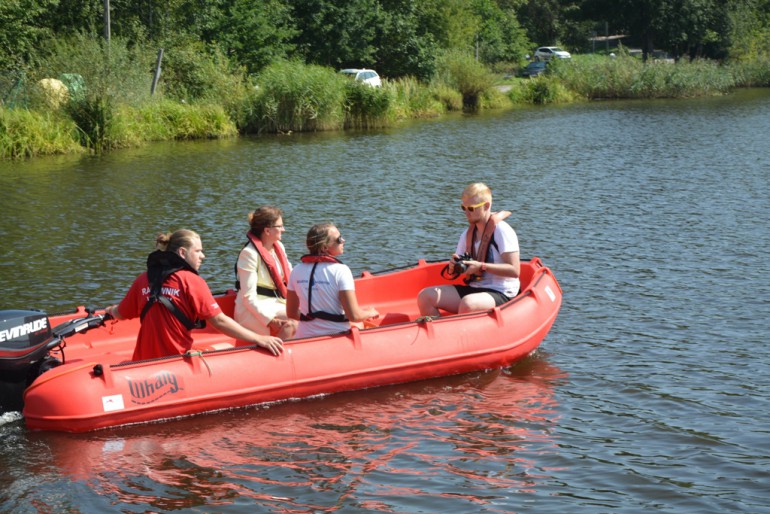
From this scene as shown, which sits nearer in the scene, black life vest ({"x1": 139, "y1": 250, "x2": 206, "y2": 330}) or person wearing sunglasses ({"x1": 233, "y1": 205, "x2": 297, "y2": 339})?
black life vest ({"x1": 139, "y1": 250, "x2": 206, "y2": 330})

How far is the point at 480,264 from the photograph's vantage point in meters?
8.35

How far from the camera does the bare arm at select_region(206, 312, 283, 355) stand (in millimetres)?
7027

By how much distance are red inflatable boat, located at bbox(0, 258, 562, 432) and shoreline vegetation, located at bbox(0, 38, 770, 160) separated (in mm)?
15601

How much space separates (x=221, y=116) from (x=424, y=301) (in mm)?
19215

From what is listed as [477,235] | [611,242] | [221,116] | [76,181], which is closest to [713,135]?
[221,116]

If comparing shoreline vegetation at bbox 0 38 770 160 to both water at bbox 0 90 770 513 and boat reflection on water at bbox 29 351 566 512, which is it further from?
boat reflection on water at bbox 29 351 566 512

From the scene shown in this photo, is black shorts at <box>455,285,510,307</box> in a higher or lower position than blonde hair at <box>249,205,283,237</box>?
lower

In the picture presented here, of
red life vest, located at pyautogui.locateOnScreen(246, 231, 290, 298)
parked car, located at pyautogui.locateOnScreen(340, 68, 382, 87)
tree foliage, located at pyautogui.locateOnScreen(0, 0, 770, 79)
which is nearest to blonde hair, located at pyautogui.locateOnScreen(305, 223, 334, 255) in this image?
red life vest, located at pyautogui.locateOnScreen(246, 231, 290, 298)

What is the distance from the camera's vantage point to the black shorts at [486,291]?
8.70 meters

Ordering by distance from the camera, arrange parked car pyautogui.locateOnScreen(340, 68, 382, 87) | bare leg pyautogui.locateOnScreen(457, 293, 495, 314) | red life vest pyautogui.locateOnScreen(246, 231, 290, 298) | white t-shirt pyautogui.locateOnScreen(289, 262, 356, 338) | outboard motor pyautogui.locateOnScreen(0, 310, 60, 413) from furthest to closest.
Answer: parked car pyautogui.locateOnScreen(340, 68, 382, 87) < bare leg pyautogui.locateOnScreen(457, 293, 495, 314) < red life vest pyautogui.locateOnScreen(246, 231, 290, 298) < white t-shirt pyautogui.locateOnScreen(289, 262, 356, 338) < outboard motor pyautogui.locateOnScreen(0, 310, 60, 413)

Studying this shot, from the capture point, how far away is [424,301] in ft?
28.9

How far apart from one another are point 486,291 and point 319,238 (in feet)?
6.33

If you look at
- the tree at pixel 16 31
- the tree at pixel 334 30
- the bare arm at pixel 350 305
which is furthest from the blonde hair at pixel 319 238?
the tree at pixel 334 30

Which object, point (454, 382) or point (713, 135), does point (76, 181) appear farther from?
point (713, 135)
